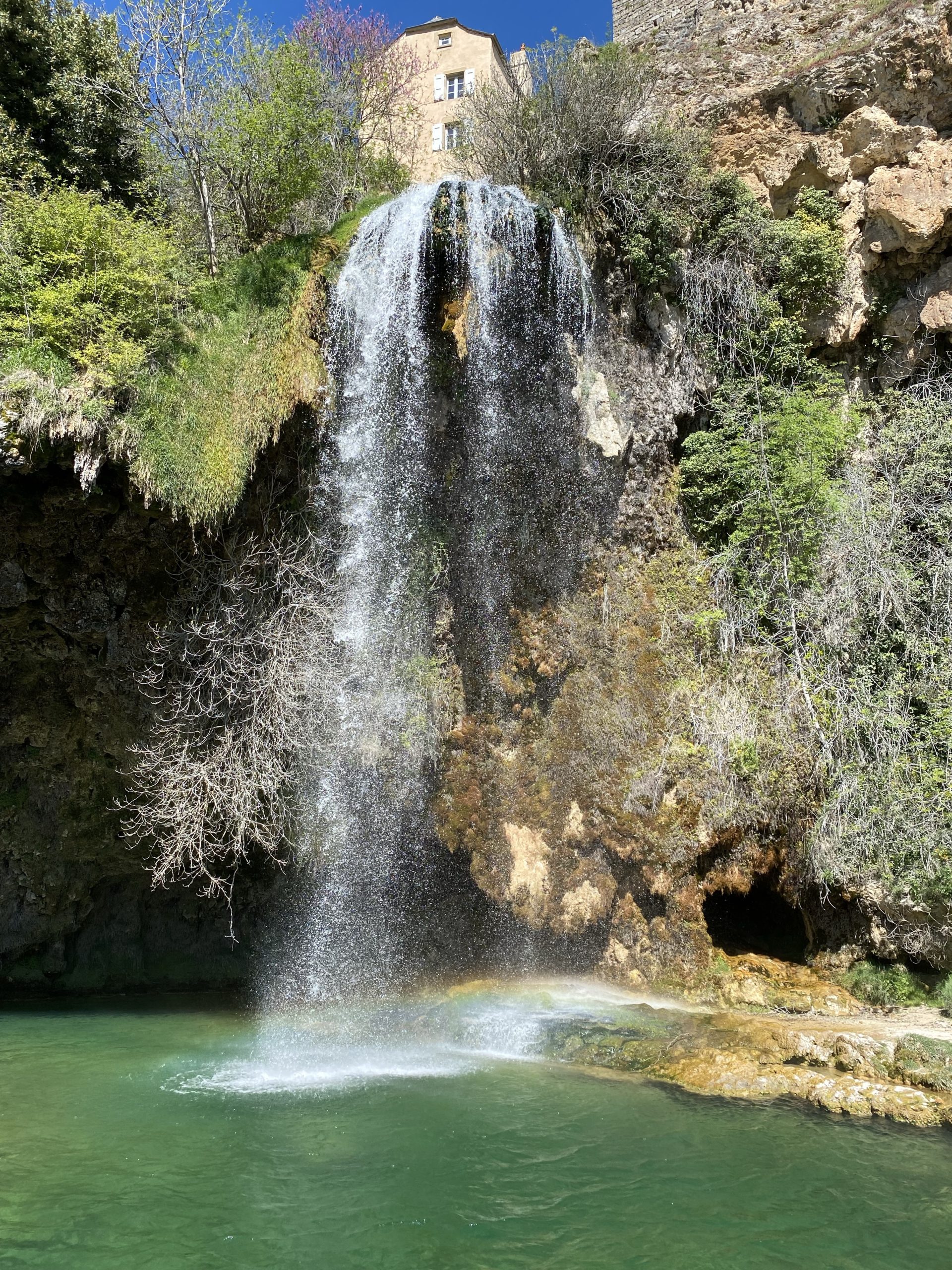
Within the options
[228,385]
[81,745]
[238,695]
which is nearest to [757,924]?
[238,695]

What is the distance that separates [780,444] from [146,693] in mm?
8741

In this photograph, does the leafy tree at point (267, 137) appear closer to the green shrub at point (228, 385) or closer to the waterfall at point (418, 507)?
the green shrub at point (228, 385)

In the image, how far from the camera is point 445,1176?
5.33 m

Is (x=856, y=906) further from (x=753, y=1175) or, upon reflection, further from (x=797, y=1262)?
(x=797, y=1262)

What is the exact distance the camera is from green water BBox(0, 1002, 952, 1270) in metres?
4.52

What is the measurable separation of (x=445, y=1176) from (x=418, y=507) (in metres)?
7.65

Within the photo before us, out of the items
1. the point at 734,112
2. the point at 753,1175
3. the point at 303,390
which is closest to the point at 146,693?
the point at 303,390

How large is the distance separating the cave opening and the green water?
4946 millimetres

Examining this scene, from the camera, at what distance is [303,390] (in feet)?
34.4

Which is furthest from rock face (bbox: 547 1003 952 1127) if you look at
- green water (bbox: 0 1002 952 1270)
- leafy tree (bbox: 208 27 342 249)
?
leafy tree (bbox: 208 27 342 249)

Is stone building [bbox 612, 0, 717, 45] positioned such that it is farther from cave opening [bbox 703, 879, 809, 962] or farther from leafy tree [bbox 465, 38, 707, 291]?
cave opening [bbox 703, 879, 809, 962]

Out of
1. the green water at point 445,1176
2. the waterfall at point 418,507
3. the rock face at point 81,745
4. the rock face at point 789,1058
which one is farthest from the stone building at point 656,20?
the green water at point 445,1176

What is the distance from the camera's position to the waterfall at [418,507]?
10742 mm

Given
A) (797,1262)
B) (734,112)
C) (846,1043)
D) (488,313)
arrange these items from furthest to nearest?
(734,112) < (488,313) < (846,1043) < (797,1262)
